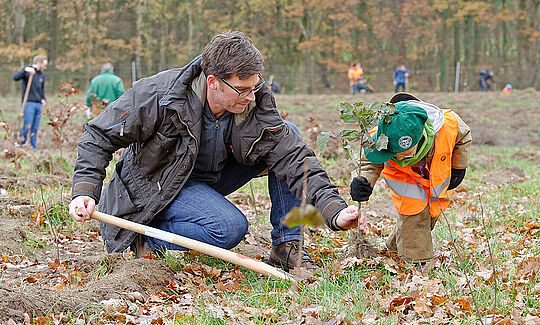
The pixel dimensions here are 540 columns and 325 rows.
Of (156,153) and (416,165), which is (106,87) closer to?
(156,153)

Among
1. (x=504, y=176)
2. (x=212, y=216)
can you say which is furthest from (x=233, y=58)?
(x=504, y=176)

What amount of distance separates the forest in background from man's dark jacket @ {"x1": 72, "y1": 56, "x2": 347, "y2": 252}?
81.6ft

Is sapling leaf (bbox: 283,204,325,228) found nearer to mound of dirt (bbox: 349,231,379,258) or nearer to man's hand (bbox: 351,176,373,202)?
man's hand (bbox: 351,176,373,202)

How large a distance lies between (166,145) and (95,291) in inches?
40.4

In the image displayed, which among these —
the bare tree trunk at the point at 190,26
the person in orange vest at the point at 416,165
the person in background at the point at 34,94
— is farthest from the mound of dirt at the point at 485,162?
the bare tree trunk at the point at 190,26

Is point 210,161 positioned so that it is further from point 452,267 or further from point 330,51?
point 330,51

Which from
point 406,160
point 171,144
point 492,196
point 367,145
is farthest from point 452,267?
point 492,196

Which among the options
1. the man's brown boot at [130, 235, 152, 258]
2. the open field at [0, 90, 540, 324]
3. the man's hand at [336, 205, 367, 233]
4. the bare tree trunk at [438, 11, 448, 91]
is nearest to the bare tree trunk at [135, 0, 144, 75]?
the bare tree trunk at [438, 11, 448, 91]

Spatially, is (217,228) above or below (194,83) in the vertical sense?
below

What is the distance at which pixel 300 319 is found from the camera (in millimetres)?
2881

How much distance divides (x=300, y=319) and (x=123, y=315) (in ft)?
3.08

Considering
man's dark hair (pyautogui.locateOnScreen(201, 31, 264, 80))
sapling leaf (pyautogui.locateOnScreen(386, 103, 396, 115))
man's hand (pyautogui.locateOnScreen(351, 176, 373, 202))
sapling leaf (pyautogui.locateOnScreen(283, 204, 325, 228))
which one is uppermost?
man's dark hair (pyautogui.locateOnScreen(201, 31, 264, 80))

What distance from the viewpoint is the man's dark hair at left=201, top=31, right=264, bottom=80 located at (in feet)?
11.4

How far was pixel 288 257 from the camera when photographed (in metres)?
3.90
